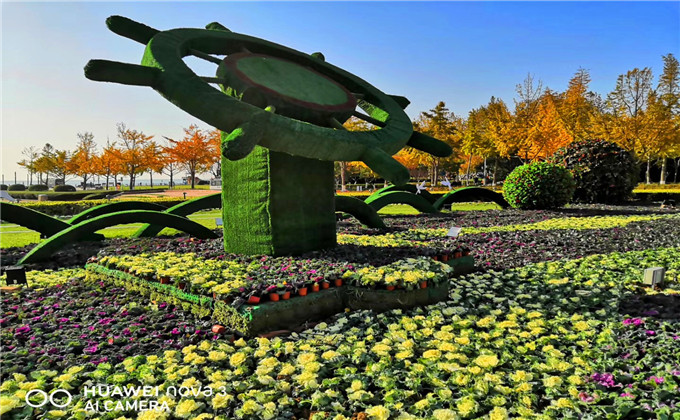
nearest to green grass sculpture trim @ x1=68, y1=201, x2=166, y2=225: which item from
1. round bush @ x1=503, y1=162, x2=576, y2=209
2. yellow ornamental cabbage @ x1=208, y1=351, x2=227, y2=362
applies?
yellow ornamental cabbage @ x1=208, y1=351, x2=227, y2=362

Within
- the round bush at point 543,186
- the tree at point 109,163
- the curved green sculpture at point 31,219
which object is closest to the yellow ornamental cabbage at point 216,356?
the curved green sculpture at point 31,219

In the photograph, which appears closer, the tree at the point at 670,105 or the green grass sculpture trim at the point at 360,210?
the green grass sculpture trim at the point at 360,210

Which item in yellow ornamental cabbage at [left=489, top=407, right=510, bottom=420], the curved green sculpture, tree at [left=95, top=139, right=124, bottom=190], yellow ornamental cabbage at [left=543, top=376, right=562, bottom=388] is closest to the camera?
yellow ornamental cabbage at [left=489, top=407, right=510, bottom=420]

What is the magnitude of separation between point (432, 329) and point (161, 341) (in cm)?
216

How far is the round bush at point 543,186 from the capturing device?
12.3 m

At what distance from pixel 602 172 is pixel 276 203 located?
1357cm

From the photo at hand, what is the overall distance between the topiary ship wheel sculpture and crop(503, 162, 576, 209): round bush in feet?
26.6

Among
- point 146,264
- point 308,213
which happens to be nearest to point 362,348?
point 308,213

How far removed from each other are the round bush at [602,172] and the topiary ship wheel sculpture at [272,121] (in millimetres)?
11227

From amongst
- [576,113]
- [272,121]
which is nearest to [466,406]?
[272,121]

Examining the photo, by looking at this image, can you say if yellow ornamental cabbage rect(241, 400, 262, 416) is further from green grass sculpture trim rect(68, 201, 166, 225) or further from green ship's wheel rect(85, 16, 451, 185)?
green grass sculpture trim rect(68, 201, 166, 225)

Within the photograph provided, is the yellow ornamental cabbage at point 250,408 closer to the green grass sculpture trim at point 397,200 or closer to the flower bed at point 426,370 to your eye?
the flower bed at point 426,370

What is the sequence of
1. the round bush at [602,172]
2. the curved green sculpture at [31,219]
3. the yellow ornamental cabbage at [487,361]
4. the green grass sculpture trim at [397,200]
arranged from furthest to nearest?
1. the round bush at [602,172]
2. the green grass sculpture trim at [397,200]
3. the curved green sculpture at [31,219]
4. the yellow ornamental cabbage at [487,361]

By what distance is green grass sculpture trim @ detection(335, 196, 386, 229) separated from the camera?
26.6 feet
